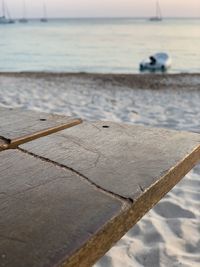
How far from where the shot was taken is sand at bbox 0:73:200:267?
237 cm

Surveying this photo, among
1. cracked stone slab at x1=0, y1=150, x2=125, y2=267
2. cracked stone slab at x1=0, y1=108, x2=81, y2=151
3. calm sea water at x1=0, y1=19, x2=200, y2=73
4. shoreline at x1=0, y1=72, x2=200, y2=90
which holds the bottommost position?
calm sea water at x1=0, y1=19, x2=200, y2=73

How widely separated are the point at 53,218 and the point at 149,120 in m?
5.46

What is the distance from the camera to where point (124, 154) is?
5.78 feet

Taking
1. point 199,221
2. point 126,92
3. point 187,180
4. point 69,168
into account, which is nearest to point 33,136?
point 69,168

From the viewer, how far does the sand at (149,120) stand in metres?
2.37

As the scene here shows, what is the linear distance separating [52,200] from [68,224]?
192 millimetres

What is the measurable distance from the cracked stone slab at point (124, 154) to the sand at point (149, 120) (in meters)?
0.77

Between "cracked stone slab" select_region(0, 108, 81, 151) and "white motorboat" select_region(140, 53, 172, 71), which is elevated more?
"cracked stone slab" select_region(0, 108, 81, 151)

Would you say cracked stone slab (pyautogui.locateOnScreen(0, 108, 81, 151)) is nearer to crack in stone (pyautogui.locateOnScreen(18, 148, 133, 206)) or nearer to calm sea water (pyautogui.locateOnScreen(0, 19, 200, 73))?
crack in stone (pyautogui.locateOnScreen(18, 148, 133, 206))

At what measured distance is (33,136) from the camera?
2039 mm

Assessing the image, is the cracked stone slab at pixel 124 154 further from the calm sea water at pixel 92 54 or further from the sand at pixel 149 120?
the calm sea water at pixel 92 54

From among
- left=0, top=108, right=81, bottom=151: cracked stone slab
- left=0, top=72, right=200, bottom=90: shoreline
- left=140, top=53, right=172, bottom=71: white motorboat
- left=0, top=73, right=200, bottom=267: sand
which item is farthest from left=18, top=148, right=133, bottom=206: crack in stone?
left=140, top=53, right=172, bottom=71: white motorboat

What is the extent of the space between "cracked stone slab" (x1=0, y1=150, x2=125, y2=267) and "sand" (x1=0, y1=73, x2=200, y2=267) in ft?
3.38

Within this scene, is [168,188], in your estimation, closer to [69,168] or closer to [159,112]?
[69,168]
